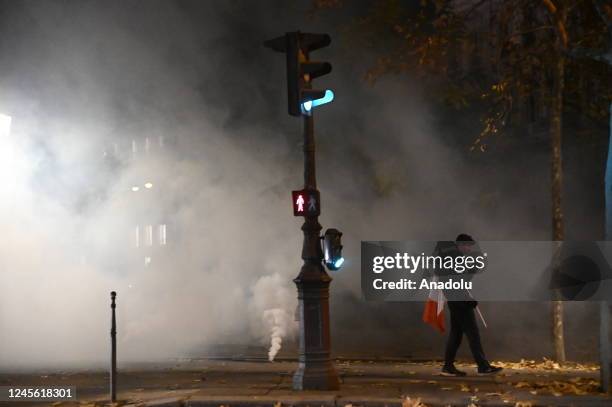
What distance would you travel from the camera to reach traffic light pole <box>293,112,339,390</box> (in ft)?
22.8

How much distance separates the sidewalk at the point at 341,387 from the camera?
6.43 m

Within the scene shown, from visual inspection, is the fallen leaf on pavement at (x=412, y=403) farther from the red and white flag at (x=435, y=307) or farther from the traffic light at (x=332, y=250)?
the red and white flag at (x=435, y=307)

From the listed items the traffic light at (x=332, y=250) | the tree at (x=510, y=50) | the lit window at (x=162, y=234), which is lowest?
the traffic light at (x=332, y=250)

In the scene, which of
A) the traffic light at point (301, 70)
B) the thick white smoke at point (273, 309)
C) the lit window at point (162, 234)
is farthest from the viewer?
the lit window at point (162, 234)

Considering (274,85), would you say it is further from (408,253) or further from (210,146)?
(408,253)

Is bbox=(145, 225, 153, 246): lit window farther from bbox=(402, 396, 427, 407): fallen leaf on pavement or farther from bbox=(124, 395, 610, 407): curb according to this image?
bbox=(402, 396, 427, 407): fallen leaf on pavement

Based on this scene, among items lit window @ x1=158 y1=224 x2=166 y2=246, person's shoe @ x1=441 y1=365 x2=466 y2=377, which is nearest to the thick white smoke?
lit window @ x1=158 y1=224 x2=166 y2=246

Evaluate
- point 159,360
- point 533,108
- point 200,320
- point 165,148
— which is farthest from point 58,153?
point 533,108

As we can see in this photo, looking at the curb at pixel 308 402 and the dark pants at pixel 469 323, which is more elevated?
the dark pants at pixel 469 323

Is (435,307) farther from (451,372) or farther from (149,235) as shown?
(149,235)

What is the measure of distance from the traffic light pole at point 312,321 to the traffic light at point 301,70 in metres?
0.22

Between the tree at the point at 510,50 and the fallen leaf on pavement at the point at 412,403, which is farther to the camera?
the tree at the point at 510,50

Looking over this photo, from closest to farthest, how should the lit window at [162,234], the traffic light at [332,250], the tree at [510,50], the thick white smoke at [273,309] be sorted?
the traffic light at [332,250], the tree at [510,50], the thick white smoke at [273,309], the lit window at [162,234]

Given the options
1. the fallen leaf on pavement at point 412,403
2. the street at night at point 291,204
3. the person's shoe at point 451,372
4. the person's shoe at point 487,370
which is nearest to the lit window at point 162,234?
the street at night at point 291,204
